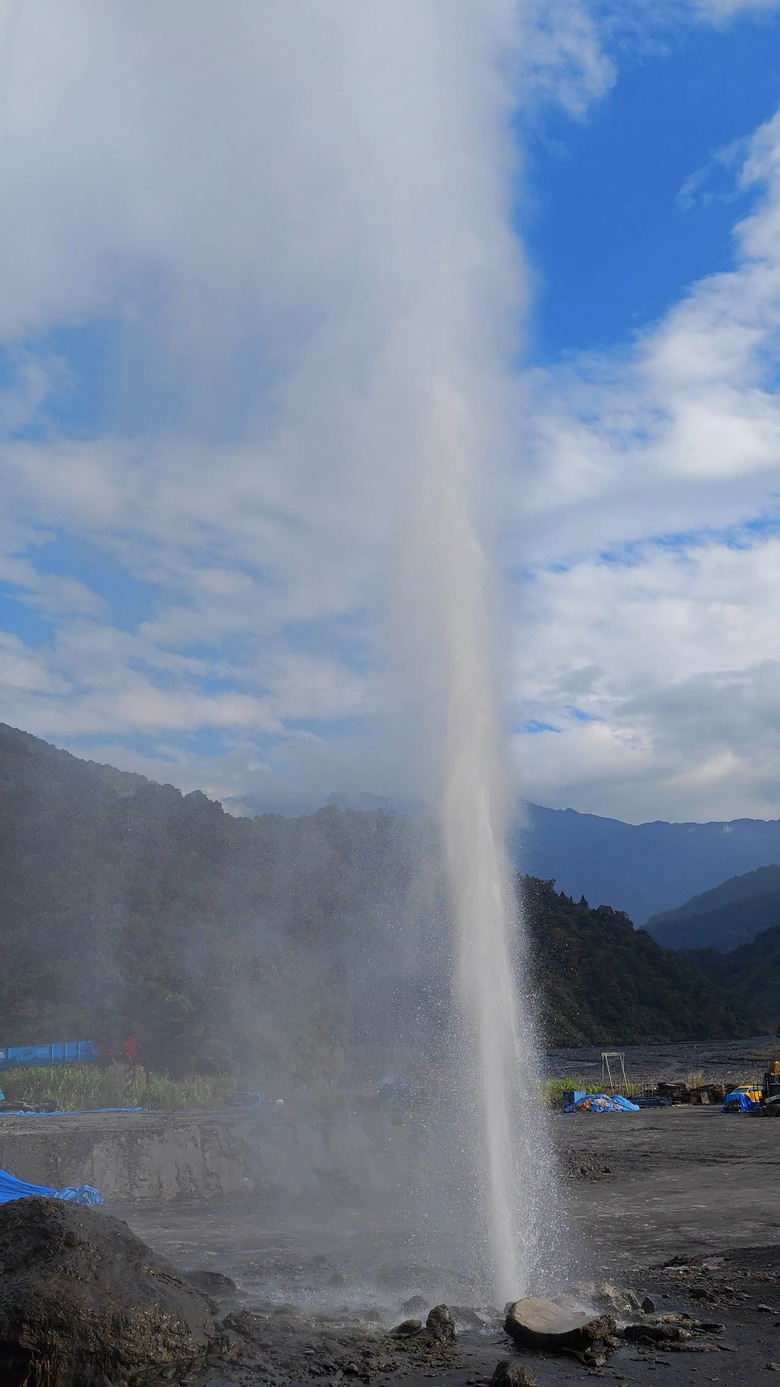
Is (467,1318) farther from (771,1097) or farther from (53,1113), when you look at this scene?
(771,1097)

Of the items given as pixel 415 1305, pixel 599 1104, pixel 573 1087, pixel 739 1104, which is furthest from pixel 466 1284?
pixel 573 1087

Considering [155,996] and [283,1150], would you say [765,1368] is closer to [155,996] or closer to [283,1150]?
[283,1150]

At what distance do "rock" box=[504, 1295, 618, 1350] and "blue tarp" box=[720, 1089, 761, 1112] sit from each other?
21.3 meters

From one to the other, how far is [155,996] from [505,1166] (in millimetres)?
35410

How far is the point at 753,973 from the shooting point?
302 feet

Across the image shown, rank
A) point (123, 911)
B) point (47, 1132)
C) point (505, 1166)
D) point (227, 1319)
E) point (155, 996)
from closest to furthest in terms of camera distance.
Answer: point (227, 1319) < point (505, 1166) < point (47, 1132) < point (155, 996) < point (123, 911)

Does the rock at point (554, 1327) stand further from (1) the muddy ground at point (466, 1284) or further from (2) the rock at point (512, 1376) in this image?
(2) the rock at point (512, 1376)

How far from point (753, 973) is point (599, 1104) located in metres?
70.3

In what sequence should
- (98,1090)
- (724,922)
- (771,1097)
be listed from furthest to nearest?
(724,922), (771,1097), (98,1090)

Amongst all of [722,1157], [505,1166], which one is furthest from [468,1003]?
[722,1157]

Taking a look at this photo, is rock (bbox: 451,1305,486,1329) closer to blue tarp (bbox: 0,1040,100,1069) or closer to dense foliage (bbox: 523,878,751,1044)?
blue tarp (bbox: 0,1040,100,1069)

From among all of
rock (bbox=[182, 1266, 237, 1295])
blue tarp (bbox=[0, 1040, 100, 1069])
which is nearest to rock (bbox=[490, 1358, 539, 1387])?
rock (bbox=[182, 1266, 237, 1295])

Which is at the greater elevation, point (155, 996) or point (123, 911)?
point (123, 911)

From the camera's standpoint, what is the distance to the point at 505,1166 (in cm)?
952
